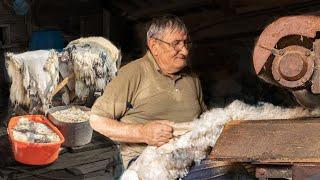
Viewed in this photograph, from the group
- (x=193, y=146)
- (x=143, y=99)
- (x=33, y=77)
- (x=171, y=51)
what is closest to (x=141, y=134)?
(x=143, y=99)

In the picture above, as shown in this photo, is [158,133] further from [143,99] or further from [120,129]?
[143,99]

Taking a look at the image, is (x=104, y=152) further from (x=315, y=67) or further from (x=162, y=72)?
(x=315, y=67)

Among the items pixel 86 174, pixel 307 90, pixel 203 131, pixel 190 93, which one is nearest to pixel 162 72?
pixel 190 93

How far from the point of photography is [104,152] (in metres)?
8.65

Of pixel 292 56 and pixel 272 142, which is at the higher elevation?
pixel 292 56

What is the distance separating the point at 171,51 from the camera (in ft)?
13.4

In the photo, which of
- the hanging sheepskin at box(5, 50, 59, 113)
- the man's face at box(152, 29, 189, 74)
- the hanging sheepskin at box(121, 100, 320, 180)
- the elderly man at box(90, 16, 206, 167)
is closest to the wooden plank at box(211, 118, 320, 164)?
the hanging sheepskin at box(121, 100, 320, 180)

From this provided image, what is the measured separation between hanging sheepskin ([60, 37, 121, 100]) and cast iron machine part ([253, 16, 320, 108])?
273 inches

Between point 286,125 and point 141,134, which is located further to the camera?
point 141,134

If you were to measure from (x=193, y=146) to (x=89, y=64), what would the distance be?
640cm

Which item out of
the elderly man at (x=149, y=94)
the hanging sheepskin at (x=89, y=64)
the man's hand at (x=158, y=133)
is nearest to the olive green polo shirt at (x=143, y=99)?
the elderly man at (x=149, y=94)

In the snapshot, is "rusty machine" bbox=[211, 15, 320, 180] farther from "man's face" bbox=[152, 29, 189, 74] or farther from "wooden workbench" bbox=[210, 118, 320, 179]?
"man's face" bbox=[152, 29, 189, 74]

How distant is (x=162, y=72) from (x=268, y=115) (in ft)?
4.96

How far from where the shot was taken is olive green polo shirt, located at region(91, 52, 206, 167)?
4.01 meters
